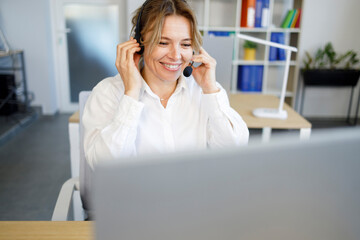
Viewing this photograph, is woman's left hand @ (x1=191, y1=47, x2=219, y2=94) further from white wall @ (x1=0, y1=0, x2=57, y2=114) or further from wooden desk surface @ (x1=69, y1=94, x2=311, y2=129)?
white wall @ (x1=0, y1=0, x2=57, y2=114)

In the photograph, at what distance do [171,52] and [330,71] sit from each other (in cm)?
354

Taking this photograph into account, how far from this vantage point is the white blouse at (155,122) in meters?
1.03

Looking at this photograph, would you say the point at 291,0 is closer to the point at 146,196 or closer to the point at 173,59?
the point at 173,59

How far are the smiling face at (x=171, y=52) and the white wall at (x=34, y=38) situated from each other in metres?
3.47

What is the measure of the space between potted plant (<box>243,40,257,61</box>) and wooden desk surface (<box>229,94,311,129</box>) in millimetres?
1710

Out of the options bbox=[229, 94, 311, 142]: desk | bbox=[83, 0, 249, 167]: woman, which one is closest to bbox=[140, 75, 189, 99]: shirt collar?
bbox=[83, 0, 249, 167]: woman

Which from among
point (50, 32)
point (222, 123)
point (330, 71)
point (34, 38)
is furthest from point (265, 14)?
point (222, 123)

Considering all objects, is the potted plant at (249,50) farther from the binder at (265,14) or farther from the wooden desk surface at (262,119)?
the wooden desk surface at (262,119)

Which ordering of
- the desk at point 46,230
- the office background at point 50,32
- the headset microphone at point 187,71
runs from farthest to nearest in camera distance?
the office background at point 50,32, the headset microphone at point 187,71, the desk at point 46,230

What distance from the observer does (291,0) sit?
4.30m

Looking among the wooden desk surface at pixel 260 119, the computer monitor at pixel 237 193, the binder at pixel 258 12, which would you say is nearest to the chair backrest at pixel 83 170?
the wooden desk surface at pixel 260 119

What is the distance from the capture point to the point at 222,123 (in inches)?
46.2

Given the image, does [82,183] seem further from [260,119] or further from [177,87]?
[260,119]

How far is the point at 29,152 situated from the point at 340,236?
3373 millimetres
